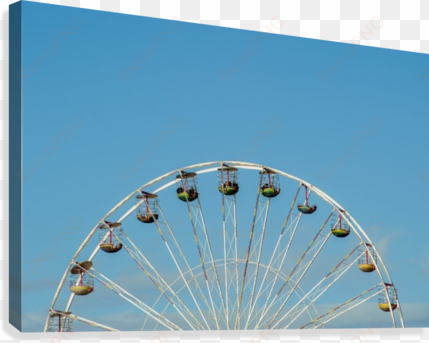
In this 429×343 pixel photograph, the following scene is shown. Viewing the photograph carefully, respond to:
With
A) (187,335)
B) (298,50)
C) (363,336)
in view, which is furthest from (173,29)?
(363,336)

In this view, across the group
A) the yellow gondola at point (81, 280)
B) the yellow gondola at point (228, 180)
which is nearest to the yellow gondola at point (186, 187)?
the yellow gondola at point (228, 180)

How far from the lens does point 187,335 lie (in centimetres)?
1462

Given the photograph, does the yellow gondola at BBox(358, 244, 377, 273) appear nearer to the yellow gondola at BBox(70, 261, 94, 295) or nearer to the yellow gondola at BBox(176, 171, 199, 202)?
the yellow gondola at BBox(176, 171, 199, 202)

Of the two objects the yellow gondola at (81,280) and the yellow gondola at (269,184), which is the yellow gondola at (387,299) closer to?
the yellow gondola at (269,184)

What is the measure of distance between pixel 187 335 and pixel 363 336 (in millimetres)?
3380

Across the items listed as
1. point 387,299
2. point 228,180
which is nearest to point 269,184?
point 228,180

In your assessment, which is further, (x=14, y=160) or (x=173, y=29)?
(x=173, y=29)

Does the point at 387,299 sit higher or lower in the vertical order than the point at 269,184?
lower

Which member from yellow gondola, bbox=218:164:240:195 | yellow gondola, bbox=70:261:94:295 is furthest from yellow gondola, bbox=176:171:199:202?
yellow gondola, bbox=70:261:94:295

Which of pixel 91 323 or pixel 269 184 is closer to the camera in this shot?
pixel 91 323

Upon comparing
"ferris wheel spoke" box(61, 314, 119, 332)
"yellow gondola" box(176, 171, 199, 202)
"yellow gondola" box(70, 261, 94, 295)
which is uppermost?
"yellow gondola" box(176, 171, 199, 202)

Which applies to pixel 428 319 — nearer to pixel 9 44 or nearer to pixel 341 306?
pixel 341 306

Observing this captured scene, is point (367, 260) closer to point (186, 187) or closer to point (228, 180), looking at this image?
point (228, 180)

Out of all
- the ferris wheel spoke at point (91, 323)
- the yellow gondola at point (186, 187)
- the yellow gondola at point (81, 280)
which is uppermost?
the yellow gondola at point (186, 187)
